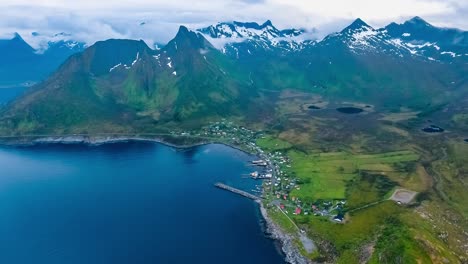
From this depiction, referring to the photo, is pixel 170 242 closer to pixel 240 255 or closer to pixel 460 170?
pixel 240 255

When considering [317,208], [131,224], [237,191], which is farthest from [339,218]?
[131,224]

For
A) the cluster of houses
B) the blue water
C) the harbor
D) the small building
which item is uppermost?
the small building

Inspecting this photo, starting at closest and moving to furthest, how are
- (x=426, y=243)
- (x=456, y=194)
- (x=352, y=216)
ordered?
1. (x=426, y=243)
2. (x=352, y=216)
3. (x=456, y=194)

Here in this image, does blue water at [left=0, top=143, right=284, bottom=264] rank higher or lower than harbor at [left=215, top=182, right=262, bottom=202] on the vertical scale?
lower

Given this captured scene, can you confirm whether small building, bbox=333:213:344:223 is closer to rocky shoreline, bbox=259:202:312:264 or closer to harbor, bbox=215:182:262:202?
rocky shoreline, bbox=259:202:312:264

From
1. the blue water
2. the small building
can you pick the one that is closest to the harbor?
the blue water

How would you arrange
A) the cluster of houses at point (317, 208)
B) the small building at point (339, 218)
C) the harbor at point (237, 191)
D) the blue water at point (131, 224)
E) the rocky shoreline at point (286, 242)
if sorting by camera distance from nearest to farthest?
1. the rocky shoreline at point (286, 242)
2. the blue water at point (131, 224)
3. the small building at point (339, 218)
4. the cluster of houses at point (317, 208)
5. the harbor at point (237, 191)

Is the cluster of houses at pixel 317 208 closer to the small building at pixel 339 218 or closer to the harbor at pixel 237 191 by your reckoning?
the small building at pixel 339 218

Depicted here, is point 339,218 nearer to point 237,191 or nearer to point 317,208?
point 317,208

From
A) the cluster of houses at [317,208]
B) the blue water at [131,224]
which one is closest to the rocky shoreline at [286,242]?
the blue water at [131,224]

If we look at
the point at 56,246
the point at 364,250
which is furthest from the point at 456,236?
the point at 56,246

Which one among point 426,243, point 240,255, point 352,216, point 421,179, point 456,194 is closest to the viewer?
point 426,243
